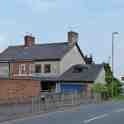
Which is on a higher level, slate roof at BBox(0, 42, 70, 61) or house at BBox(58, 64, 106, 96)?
slate roof at BBox(0, 42, 70, 61)

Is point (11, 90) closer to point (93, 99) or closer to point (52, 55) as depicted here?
point (93, 99)

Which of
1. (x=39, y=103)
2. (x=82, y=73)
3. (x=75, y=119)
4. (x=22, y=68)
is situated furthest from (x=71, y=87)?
(x=75, y=119)

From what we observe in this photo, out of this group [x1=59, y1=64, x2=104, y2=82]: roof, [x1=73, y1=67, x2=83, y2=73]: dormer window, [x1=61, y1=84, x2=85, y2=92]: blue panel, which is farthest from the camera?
[x1=73, y1=67, x2=83, y2=73]: dormer window

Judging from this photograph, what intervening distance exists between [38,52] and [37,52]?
17 centimetres

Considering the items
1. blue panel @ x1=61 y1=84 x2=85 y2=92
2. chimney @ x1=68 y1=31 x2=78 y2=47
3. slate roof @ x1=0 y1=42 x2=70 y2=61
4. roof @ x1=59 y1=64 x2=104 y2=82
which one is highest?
chimney @ x1=68 y1=31 x2=78 y2=47

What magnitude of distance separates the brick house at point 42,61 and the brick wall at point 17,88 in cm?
981

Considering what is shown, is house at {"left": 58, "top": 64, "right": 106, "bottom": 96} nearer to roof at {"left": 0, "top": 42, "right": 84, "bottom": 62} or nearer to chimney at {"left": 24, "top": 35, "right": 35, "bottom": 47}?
roof at {"left": 0, "top": 42, "right": 84, "bottom": 62}

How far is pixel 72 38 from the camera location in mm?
52969

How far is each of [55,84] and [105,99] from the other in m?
11.4

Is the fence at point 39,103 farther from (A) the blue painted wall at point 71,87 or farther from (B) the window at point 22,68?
(B) the window at point 22,68

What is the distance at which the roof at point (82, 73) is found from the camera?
46500mm

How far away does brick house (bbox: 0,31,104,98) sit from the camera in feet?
156

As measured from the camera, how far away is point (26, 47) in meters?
57.6

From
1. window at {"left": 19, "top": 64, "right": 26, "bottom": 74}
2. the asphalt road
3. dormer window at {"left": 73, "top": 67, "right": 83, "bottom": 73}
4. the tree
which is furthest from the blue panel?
the asphalt road
